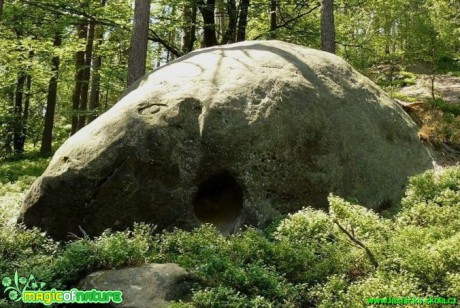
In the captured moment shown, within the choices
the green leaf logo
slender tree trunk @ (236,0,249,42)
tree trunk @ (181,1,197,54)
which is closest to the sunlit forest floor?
slender tree trunk @ (236,0,249,42)

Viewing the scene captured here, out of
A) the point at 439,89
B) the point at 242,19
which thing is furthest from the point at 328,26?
the point at 439,89

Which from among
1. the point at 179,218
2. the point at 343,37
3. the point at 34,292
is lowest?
the point at 34,292

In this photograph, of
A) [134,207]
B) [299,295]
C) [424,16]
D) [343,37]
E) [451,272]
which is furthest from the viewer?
[343,37]

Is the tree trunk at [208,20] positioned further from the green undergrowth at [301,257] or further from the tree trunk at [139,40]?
the green undergrowth at [301,257]

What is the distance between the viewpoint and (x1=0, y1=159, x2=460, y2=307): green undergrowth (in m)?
5.02

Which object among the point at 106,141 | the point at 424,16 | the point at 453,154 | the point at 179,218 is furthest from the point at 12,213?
the point at 424,16

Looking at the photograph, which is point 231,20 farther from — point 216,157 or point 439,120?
point 216,157

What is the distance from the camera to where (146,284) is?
17.5 ft

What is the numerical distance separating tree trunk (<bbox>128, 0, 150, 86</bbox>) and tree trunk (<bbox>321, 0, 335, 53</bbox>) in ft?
16.4

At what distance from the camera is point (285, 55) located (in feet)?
30.9

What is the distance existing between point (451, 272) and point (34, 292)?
496 cm

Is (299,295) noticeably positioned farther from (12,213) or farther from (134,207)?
(12,213)

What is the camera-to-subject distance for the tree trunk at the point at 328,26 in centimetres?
1262

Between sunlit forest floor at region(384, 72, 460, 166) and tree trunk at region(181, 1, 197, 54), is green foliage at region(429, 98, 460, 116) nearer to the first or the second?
sunlit forest floor at region(384, 72, 460, 166)
